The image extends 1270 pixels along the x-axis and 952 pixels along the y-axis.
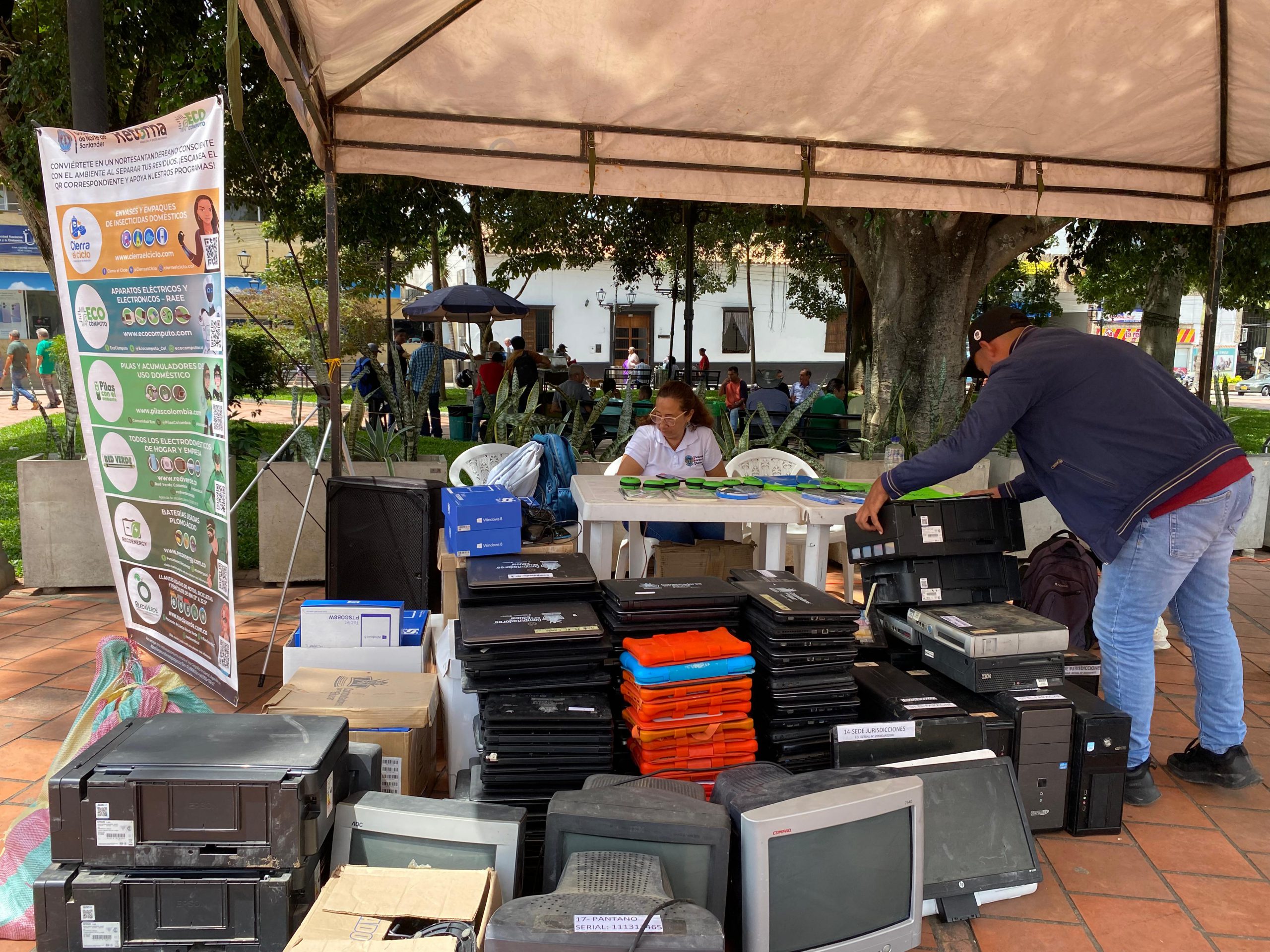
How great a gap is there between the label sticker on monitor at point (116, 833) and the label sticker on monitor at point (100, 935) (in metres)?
0.17

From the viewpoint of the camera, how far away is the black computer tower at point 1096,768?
9.50 feet

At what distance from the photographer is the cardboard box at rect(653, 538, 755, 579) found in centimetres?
447

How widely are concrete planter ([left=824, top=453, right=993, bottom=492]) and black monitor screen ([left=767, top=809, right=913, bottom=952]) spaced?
12.4 ft

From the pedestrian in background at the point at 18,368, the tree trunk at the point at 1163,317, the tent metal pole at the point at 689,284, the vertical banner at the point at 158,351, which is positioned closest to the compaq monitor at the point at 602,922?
the vertical banner at the point at 158,351

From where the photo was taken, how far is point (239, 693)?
→ 3.82 m

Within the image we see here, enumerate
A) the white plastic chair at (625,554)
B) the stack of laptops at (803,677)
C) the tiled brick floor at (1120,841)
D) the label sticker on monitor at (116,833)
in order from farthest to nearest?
the white plastic chair at (625,554)
the stack of laptops at (803,677)
the tiled brick floor at (1120,841)
the label sticker on monitor at (116,833)

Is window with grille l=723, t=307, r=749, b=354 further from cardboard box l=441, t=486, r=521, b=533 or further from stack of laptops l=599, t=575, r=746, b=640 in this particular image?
stack of laptops l=599, t=575, r=746, b=640

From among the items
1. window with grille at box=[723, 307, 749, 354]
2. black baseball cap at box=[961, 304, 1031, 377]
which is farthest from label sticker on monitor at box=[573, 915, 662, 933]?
window with grille at box=[723, 307, 749, 354]

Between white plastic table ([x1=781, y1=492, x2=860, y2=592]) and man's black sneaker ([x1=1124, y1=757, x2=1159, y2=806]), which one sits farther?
white plastic table ([x1=781, y1=492, x2=860, y2=592])

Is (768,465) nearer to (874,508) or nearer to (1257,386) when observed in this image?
(874,508)

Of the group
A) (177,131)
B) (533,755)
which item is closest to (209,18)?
(177,131)

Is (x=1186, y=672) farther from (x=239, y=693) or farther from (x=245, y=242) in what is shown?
(x=245, y=242)

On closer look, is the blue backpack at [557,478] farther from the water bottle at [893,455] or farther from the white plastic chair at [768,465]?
the water bottle at [893,455]

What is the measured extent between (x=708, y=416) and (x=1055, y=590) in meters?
1.91
